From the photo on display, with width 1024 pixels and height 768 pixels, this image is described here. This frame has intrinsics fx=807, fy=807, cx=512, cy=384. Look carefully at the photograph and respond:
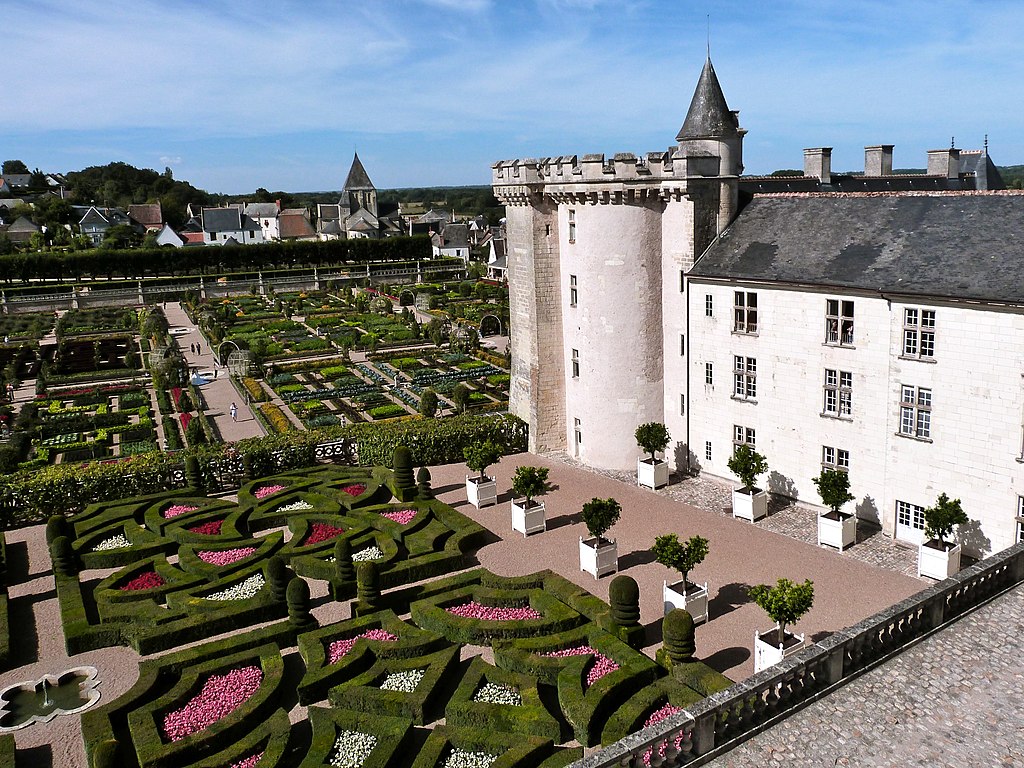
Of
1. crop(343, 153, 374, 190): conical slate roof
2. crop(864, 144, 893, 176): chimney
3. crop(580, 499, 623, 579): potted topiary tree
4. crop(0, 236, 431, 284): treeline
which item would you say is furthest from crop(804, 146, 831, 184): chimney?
crop(343, 153, 374, 190): conical slate roof

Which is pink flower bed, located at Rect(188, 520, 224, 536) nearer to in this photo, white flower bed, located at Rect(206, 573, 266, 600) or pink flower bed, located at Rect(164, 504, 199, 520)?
pink flower bed, located at Rect(164, 504, 199, 520)

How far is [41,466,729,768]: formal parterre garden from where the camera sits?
14336 mm

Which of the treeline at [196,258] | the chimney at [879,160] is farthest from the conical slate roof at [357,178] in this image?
the chimney at [879,160]

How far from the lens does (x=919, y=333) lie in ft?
69.6

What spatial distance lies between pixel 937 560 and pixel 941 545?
42cm

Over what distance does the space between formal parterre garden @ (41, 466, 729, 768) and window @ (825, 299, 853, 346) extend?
1064 centimetres

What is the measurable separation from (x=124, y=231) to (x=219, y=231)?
1435 centimetres

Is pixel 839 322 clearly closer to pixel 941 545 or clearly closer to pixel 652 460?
pixel 941 545

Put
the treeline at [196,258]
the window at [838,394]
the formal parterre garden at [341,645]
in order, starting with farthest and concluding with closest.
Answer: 1. the treeline at [196,258]
2. the window at [838,394]
3. the formal parterre garden at [341,645]

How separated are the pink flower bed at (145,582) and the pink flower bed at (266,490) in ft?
18.5

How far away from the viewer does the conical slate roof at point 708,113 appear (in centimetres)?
2722

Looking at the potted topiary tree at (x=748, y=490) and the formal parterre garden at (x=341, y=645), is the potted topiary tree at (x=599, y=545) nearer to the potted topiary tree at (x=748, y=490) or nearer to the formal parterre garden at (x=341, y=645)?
the formal parterre garden at (x=341, y=645)

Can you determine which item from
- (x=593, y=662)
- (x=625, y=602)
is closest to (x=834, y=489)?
(x=625, y=602)

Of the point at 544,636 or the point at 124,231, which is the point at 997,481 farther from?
the point at 124,231
